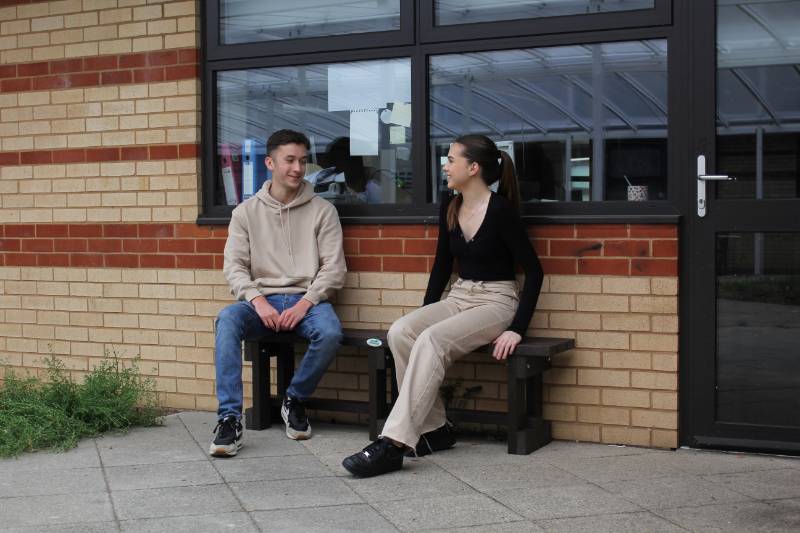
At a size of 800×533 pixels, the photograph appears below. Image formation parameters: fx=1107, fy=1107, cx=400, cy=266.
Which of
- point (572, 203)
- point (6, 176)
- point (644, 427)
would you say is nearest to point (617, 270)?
point (572, 203)

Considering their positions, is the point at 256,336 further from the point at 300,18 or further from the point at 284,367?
the point at 300,18

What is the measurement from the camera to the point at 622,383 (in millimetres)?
5547

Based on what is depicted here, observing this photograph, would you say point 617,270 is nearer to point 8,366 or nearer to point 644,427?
point 644,427

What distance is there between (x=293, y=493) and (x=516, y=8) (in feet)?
9.06

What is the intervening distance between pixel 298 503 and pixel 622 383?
1.88m

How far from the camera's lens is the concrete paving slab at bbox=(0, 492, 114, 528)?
4.32 m

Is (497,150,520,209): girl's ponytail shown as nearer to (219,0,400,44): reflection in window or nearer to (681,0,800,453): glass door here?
(681,0,800,453): glass door

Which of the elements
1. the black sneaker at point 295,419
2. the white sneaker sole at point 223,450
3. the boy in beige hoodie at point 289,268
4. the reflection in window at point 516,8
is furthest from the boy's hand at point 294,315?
the reflection in window at point 516,8

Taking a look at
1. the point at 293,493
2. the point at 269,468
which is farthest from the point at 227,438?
the point at 293,493

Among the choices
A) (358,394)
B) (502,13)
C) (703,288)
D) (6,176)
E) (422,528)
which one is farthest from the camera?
(6,176)

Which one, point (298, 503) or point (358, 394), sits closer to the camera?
point (298, 503)

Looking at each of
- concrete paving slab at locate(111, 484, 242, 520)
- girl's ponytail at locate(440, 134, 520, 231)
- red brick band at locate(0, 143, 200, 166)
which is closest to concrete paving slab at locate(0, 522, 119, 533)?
concrete paving slab at locate(111, 484, 242, 520)

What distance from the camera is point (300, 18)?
6379 mm

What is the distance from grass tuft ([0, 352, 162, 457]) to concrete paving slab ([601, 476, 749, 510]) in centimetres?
273
